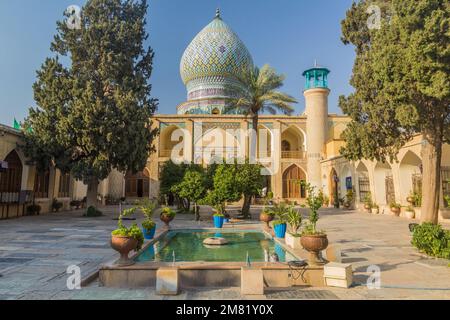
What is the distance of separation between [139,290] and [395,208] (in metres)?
17.5

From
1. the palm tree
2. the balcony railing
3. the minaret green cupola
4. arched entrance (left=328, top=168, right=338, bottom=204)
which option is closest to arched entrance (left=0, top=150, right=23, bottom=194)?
the palm tree

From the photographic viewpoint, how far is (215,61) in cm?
3475

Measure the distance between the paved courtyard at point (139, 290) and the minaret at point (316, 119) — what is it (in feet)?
60.9

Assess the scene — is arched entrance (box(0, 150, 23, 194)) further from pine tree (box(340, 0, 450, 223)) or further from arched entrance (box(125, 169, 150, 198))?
arched entrance (box(125, 169, 150, 198))

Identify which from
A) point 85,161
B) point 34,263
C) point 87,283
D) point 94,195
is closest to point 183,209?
point 94,195

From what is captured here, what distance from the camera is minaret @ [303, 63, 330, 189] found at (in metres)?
29.4

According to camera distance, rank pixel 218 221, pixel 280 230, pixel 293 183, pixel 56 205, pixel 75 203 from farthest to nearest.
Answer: pixel 293 183, pixel 75 203, pixel 56 205, pixel 218 221, pixel 280 230

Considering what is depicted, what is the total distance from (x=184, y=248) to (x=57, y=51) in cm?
1472

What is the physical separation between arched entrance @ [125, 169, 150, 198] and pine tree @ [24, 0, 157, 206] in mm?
14562

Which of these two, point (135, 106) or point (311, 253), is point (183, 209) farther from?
point (311, 253)

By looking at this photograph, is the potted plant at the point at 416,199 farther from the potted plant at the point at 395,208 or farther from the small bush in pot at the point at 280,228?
the small bush in pot at the point at 280,228

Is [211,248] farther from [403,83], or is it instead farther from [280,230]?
[403,83]

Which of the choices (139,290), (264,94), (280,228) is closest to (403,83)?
(280,228)

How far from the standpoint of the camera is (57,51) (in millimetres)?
17938
